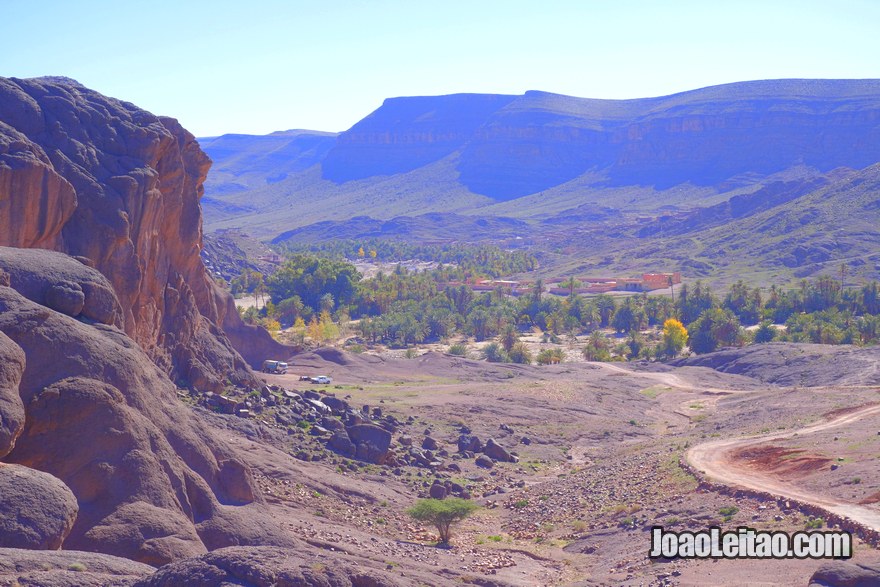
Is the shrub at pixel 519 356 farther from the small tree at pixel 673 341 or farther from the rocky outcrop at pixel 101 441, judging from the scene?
the rocky outcrop at pixel 101 441

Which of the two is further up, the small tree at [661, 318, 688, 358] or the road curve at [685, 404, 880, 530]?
the road curve at [685, 404, 880, 530]

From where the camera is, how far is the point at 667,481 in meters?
33.3

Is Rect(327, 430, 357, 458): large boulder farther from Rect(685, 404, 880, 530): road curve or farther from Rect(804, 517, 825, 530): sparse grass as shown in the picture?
Rect(804, 517, 825, 530): sparse grass

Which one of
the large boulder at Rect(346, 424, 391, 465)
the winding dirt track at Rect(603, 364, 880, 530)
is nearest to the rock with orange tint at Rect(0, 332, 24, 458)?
the large boulder at Rect(346, 424, 391, 465)

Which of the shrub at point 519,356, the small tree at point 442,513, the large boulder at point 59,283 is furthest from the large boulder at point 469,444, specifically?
the shrub at point 519,356

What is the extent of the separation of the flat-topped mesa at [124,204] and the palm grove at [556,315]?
144 ft

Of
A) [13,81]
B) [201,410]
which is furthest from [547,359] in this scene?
[13,81]

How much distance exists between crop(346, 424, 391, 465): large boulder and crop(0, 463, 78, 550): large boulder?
64.3ft

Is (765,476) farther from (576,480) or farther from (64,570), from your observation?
(64,570)

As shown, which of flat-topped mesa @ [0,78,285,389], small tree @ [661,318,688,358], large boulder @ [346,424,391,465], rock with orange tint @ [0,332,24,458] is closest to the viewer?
rock with orange tint @ [0,332,24,458]

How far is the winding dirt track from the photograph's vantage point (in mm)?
25297

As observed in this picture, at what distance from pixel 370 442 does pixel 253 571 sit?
2249 centimetres

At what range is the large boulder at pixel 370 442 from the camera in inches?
1427

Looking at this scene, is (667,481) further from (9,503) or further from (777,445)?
(9,503)
